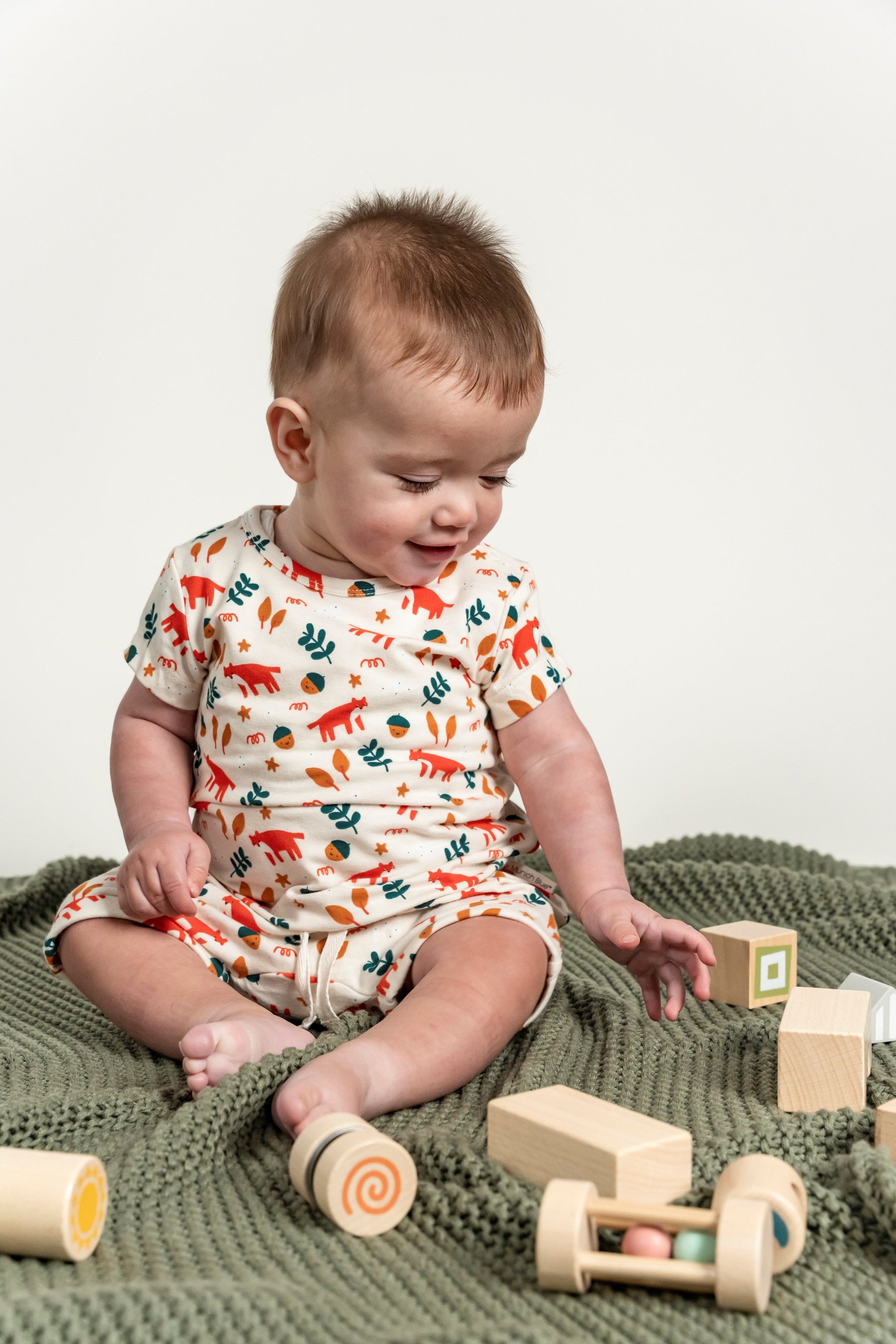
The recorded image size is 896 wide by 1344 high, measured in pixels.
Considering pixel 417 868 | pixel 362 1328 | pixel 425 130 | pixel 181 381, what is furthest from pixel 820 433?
pixel 362 1328

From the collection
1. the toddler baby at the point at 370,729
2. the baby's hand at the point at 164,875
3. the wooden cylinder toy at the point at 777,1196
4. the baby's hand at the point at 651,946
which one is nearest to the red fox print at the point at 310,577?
the toddler baby at the point at 370,729

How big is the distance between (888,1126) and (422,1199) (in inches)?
10.3

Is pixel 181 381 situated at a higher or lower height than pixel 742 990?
higher

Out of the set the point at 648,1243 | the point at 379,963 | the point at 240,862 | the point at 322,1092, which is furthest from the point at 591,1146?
the point at 240,862

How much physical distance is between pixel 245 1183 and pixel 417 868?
319 mm

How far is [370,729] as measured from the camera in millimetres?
1090

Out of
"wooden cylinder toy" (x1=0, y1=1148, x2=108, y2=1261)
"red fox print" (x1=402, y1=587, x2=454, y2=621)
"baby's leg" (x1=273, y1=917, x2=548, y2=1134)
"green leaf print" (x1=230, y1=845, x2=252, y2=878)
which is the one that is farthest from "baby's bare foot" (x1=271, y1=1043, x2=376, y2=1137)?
"red fox print" (x1=402, y1=587, x2=454, y2=621)

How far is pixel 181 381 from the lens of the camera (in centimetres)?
209

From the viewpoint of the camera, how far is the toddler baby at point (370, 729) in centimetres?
100

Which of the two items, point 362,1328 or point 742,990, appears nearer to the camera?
point 362,1328

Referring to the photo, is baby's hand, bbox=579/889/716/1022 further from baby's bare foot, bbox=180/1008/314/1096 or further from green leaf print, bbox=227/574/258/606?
green leaf print, bbox=227/574/258/606

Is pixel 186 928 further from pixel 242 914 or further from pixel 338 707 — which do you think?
pixel 338 707

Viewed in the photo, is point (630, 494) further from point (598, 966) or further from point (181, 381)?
point (598, 966)

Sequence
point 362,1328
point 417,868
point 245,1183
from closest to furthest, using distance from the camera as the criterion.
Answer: point 362,1328 → point 245,1183 → point 417,868
